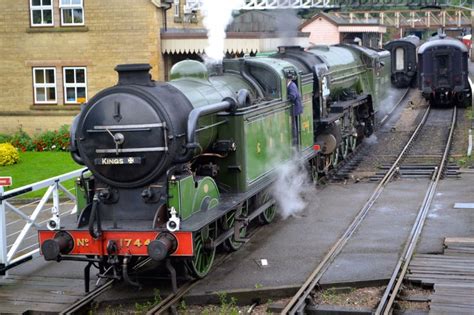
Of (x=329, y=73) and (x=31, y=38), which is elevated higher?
(x=31, y=38)

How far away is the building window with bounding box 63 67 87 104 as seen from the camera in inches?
900

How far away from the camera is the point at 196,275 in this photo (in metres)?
8.84

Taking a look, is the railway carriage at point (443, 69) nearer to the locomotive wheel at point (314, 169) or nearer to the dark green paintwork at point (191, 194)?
the locomotive wheel at point (314, 169)

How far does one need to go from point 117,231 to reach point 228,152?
2420mm

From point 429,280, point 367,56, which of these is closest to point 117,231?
point 429,280

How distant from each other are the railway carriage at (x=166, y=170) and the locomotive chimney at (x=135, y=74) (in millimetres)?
15

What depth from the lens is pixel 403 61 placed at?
3525 cm

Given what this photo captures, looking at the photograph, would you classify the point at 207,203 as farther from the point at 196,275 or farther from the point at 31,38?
the point at 31,38

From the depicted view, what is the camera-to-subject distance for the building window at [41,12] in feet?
75.6

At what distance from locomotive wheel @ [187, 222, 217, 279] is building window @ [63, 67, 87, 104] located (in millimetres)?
14478

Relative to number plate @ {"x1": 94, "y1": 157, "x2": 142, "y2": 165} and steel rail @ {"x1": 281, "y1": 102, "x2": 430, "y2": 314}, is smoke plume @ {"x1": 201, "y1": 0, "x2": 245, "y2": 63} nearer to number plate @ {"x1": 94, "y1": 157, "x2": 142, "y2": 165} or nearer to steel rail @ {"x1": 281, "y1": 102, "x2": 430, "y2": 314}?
steel rail @ {"x1": 281, "y1": 102, "x2": 430, "y2": 314}

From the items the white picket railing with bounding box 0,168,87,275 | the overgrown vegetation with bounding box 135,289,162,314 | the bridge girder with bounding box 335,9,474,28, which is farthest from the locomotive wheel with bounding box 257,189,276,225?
the bridge girder with bounding box 335,9,474,28

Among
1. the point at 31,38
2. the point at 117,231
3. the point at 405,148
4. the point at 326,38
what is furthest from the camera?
the point at 326,38

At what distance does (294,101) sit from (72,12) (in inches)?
485
